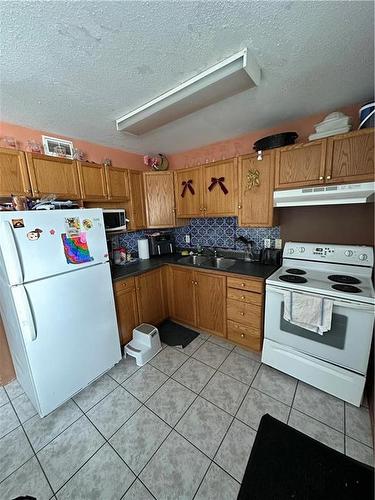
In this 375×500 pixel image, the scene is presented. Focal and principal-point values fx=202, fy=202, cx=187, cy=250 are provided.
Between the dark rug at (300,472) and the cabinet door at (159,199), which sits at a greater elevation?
the cabinet door at (159,199)

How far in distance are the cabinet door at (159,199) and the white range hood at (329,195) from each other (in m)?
1.40

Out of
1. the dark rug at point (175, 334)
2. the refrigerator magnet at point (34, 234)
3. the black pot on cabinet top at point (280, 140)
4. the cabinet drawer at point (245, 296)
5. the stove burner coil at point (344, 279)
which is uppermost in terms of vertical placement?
the black pot on cabinet top at point (280, 140)

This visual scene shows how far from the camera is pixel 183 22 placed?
979 mm

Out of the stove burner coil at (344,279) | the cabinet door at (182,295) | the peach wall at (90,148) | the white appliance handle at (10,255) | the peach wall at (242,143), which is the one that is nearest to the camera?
the white appliance handle at (10,255)

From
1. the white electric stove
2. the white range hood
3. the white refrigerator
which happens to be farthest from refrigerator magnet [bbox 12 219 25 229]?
the white range hood

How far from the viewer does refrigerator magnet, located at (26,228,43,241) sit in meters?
1.44

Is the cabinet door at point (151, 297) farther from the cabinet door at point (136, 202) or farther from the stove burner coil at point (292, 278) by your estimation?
the stove burner coil at point (292, 278)

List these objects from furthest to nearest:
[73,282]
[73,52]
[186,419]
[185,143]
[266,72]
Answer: [185,143]
[73,282]
[186,419]
[266,72]
[73,52]

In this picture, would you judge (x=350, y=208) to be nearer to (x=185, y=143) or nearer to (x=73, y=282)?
(x=185, y=143)

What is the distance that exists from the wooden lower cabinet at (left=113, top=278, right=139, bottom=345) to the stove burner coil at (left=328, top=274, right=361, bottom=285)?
2.01 m

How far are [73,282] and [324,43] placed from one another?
7.56 ft

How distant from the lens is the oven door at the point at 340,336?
4.77 ft

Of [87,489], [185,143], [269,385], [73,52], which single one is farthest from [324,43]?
[87,489]

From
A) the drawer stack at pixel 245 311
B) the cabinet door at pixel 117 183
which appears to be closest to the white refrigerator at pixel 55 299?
the cabinet door at pixel 117 183
